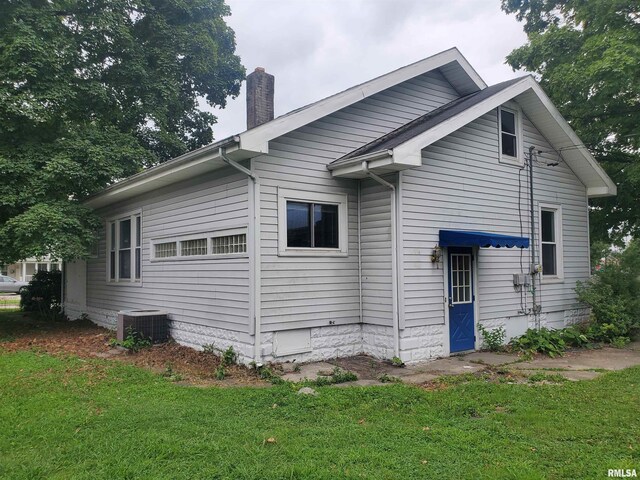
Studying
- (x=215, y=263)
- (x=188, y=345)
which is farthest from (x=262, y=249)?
(x=188, y=345)

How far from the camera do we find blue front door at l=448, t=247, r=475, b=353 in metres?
9.02

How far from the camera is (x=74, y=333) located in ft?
39.7

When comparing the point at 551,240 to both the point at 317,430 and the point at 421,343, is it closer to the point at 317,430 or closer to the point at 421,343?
the point at 421,343

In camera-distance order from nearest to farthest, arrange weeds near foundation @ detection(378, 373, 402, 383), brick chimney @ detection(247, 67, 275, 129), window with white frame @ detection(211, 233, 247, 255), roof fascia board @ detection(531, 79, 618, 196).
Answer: weeds near foundation @ detection(378, 373, 402, 383) < window with white frame @ detection(211, 233, 247, 255) < brick chimney @ detection(247, 67, 275, 129) < roof fascia board @ detection(531, 79, 618, 196)

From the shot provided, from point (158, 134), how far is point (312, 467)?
1541 centimetres

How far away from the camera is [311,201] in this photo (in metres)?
8.38

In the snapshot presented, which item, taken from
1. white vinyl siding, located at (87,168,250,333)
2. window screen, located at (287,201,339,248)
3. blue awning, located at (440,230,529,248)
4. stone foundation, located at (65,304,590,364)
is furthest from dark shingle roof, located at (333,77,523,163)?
stone foundation, located at (65,304,590,364)

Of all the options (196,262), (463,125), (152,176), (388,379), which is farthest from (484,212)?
(152,176)

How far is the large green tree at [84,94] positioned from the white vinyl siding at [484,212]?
313 inches

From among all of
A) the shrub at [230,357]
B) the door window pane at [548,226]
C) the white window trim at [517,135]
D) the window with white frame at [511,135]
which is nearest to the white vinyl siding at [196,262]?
the shrub at [230,357]

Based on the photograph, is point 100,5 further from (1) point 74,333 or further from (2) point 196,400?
(2) point 196,400

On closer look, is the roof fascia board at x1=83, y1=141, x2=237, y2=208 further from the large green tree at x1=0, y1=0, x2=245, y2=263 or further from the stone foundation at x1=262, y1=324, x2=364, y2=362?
the stone foundation at x1=262, y1=324, x2=364, y2=362

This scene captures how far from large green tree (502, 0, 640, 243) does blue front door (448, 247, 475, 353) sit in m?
5.95

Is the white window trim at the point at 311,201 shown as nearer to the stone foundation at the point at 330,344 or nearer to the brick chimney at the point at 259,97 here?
the stone foundation at the point at 330,344
